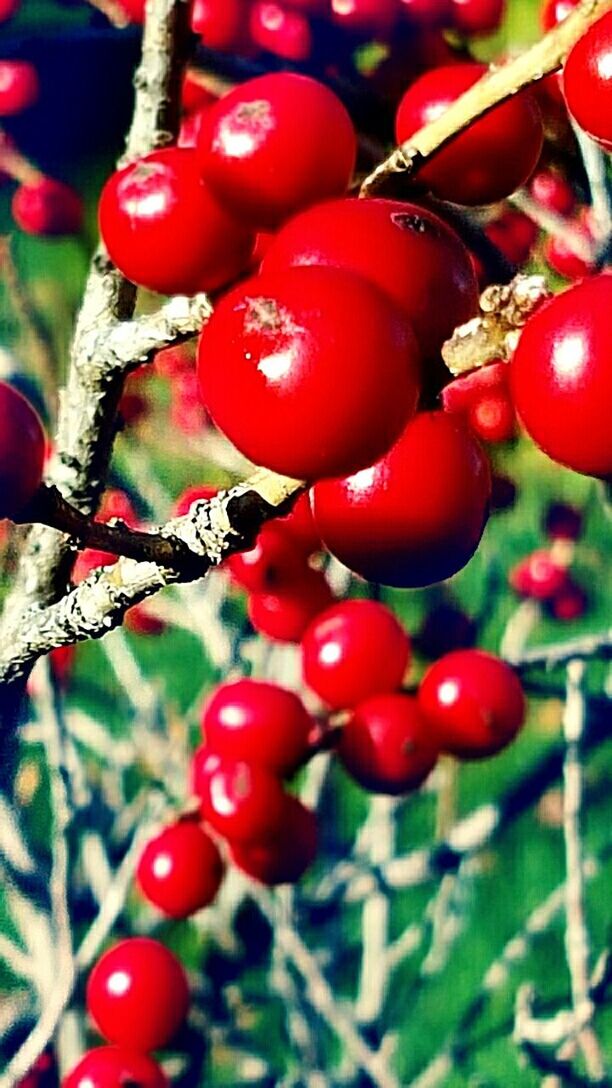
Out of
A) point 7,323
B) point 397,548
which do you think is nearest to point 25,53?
point 7,323

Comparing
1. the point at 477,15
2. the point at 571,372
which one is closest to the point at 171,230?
the point at 571,372

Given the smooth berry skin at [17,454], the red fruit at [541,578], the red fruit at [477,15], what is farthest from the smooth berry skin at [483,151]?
the red fruit at [541,578]

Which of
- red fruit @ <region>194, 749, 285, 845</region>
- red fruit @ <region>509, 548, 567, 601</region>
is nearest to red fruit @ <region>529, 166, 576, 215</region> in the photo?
red fruit @ <region>509, 548, 567, 601</region>

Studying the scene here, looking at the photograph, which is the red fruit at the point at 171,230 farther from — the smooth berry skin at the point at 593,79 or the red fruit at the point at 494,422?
the red fruit at the point at 494,422

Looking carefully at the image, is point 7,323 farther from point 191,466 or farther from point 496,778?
point 496,778

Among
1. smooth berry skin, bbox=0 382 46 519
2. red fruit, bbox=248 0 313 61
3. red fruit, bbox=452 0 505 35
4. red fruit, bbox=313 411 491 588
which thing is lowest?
red fruit, bbox=248 0 313 61

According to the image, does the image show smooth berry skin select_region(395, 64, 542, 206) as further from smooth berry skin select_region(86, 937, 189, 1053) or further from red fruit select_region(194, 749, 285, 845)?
smooth berry skin select_region(86, 937, 189, 1053)
